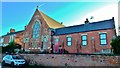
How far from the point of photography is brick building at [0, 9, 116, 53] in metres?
25.7

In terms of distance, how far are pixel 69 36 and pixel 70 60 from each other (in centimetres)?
1099

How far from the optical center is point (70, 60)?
19062 millimetres

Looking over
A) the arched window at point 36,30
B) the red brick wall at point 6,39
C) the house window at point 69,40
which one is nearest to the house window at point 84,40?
the house window at point 69,40

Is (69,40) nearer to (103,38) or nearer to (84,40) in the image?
(84,40)

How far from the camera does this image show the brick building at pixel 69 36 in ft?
84.3

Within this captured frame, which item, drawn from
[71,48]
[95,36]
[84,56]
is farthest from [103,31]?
[84,56]

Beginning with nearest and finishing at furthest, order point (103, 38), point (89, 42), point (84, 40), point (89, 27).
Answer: point (103, 38) < point (89, 42) < point (84, 40) < point (89, 27)

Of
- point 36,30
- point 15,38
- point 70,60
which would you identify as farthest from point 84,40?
point 15,38

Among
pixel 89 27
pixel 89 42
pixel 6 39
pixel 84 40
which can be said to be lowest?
pixel 89 42

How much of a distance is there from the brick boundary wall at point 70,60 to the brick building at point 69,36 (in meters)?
7.94

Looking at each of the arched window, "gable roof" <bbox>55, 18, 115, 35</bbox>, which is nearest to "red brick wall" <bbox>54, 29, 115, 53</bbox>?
"gable roof" <bbox>55, 18, 115, 35</bbox>

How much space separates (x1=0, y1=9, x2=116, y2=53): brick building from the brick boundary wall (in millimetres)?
7942

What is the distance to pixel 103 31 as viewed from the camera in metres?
25.6

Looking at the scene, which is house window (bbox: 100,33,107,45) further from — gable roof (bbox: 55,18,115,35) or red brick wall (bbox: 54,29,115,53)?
gable roof (bbox: 55,18,115,35)
